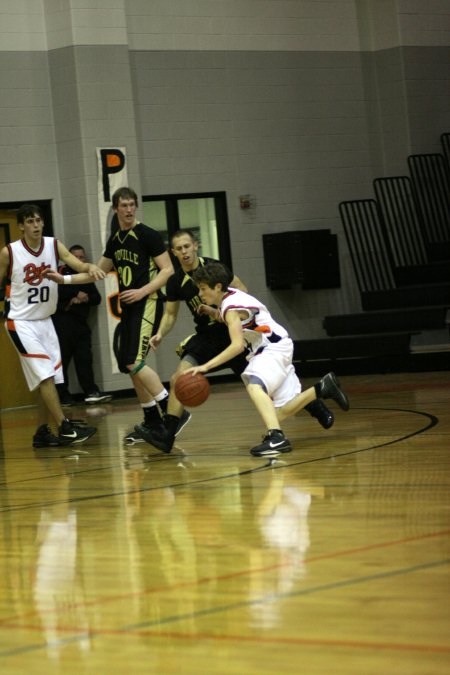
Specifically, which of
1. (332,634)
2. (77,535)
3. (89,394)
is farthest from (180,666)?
(89,394)

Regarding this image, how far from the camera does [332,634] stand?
2.93 meters

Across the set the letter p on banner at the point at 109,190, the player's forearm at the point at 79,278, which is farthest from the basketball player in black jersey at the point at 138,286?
the letter p on banner at the point at 109,190

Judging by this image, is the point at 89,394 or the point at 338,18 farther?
the point at 338,18

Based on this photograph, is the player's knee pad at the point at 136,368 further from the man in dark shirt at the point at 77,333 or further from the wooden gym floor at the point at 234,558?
the man in dark shirt at the point at 77,333

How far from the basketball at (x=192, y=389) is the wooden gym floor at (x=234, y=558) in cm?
38

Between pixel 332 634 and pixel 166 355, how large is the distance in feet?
33.8

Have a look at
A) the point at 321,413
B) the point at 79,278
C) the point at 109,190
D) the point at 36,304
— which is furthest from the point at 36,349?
the point at 109,190

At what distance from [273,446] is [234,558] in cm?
254

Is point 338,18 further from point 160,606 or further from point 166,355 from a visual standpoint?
point 160,606

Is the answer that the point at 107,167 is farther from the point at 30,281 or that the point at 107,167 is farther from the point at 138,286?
the point at 138,286

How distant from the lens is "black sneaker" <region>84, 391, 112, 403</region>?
12.2 meters

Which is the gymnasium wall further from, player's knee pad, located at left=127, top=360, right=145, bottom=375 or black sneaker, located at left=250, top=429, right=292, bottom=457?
black sneaker, located at left=250, top=429, right=292, bottom=457

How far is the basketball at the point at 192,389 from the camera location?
6488mm

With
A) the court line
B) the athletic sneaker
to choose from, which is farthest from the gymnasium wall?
the court line
